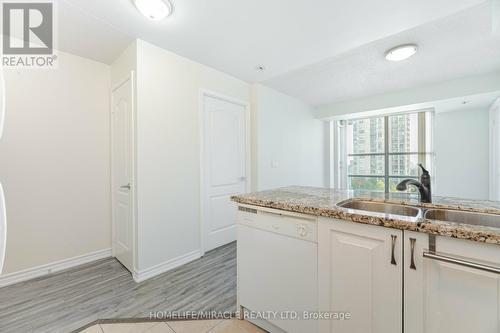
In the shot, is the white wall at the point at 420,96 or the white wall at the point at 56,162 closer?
the white wall at the point at 56,162

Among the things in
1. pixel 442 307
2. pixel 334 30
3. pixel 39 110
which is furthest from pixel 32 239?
pixel 334 30

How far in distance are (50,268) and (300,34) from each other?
138 inches

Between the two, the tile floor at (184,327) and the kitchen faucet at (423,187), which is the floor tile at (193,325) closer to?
the tile floor at (184,327)

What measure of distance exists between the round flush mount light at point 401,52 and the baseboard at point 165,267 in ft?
10.5

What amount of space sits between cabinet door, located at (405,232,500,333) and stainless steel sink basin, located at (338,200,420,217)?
42cm

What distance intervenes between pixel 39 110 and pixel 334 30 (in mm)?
3077

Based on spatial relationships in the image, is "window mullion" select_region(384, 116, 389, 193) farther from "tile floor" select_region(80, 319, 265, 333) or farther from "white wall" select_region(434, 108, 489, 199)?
"tile floor" select_region(80, 319, 265, 333)

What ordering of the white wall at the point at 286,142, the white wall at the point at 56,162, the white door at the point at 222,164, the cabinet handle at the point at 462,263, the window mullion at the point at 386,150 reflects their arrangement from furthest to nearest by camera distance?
the window mullion at the point at 386,150 → the white wall at the point at 286,142 → the white door at the point at 222,164 → the white wall at the point at 56,162 → the cabinet handle at the point at 462,263

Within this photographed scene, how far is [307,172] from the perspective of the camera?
444cm

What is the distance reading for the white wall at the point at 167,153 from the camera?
2.14 meters

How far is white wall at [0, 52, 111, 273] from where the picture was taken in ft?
6.79

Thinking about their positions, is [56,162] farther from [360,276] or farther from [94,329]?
[360,276]

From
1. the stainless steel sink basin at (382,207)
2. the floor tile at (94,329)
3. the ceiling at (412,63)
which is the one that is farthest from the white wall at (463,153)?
the floor tile at (94,329)

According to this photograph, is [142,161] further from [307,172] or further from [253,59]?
[307,172]
